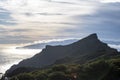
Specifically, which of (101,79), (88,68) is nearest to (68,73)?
(88,68)

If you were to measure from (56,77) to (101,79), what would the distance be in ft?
42.4

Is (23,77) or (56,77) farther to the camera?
(23,77)

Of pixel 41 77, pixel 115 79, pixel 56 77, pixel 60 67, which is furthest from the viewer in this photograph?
pixel 60 67

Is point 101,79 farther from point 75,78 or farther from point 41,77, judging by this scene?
point 41,77

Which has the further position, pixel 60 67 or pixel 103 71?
pixel 60 67

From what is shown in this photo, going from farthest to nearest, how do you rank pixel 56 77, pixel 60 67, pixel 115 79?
pixel 60 67
pixel 56 77
pixel 115 79

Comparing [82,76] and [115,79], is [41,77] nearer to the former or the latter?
[82,76]

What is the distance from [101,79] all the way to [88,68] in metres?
10.6

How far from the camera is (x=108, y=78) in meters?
115

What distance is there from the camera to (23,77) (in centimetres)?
12750

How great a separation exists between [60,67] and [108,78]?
25699 millimetres

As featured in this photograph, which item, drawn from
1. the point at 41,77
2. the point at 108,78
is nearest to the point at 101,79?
the point at 108,78

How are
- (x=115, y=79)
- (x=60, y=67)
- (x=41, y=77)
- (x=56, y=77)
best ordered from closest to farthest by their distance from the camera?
(x=115, y=79) → (x=56, y=77) → (x=41, y=77) → (x=60, y=67)

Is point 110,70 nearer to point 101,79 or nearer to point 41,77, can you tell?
point 101,79
